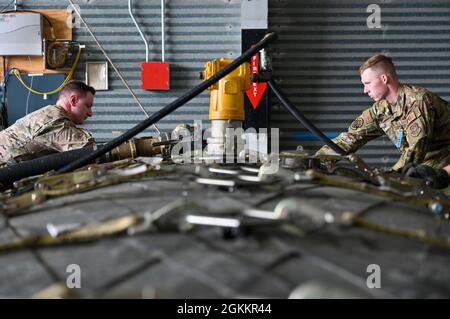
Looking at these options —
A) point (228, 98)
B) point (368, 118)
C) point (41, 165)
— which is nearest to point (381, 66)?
point (368, 118)

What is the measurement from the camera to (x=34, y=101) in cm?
402

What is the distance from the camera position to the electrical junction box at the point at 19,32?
12.9 ft

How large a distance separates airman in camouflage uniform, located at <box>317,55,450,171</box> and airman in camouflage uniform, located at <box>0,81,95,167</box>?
1.67 m

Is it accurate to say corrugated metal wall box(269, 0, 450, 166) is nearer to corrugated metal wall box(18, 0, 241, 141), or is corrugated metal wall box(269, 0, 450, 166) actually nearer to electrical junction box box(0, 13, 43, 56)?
corrugated metal wall box(18, 0, 241, 141)

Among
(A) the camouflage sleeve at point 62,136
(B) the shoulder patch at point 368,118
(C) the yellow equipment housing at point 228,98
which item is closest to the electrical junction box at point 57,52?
(A) the camouflage sleeve at point 62,136

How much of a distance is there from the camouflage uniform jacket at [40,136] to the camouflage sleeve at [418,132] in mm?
1835

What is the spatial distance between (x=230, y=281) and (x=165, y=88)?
3.36 m

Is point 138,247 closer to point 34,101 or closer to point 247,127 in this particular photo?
point 247,127

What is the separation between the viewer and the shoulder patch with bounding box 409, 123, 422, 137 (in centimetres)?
284

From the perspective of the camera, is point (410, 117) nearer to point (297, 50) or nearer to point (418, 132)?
point (418, 132)

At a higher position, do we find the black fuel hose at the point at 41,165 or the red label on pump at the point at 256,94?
the red label on pump at the point at 256,94

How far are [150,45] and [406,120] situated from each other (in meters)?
2.08

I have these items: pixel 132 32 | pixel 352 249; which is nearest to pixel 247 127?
pixel 132 32

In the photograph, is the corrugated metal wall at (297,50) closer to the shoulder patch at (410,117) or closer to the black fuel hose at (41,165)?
the shoulder patch at (410,117)
